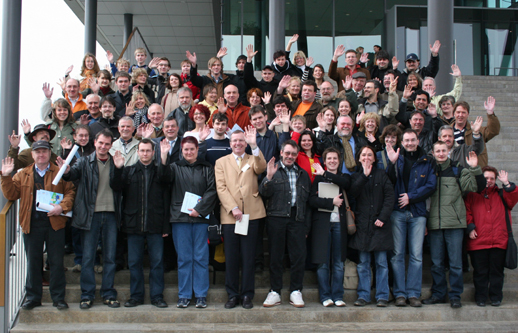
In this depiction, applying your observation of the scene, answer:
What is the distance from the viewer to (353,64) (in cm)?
909

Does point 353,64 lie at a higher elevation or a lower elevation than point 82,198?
higher

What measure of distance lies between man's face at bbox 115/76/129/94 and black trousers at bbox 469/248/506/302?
18.7 feet

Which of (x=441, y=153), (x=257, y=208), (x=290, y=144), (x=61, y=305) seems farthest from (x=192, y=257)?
(x=441, y=153)

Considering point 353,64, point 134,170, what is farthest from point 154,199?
point 353,64

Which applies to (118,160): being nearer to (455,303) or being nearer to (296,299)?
(296,299)

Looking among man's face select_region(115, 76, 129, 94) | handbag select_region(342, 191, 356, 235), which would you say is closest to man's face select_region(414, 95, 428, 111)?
handbag select_region(342, 191, 356, 235)

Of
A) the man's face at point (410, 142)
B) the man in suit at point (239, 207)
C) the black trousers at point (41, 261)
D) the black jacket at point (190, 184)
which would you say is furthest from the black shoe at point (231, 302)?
the man's face at point (410, 142)

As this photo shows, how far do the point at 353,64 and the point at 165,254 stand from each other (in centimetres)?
536

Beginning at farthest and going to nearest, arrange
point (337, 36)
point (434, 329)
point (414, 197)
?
point (337, 36) → point (414, 197) → point (434, 329)

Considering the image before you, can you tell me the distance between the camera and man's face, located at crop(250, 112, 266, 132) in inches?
241


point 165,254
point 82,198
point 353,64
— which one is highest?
point 353,64

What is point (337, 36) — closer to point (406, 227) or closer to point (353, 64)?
point (353, 64)

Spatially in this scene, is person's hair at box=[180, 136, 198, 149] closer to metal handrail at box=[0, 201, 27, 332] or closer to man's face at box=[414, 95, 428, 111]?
metal handrail at box=[0, 201, 27, 332]

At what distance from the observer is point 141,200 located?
5410 millimetres
